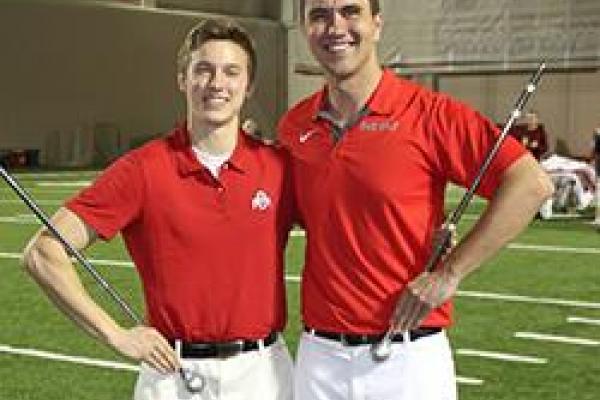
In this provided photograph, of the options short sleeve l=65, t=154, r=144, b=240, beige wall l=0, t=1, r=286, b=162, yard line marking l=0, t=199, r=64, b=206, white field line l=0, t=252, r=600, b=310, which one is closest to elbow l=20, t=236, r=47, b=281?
short sleeve l=65, t=154, r=144, b=240

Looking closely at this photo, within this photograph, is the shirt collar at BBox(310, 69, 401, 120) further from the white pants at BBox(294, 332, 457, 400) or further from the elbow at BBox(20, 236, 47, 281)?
the elbow at BBox(20, 236, 47, 281)

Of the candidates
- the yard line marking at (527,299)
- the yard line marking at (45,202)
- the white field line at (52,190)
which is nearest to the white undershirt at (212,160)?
the yard line marking at (527,299)

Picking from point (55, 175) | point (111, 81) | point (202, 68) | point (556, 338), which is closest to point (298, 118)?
point (202, 68)

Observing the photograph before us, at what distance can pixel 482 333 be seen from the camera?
25.9ft

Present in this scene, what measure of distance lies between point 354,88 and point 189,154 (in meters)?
0.48

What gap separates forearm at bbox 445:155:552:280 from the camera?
109 inches

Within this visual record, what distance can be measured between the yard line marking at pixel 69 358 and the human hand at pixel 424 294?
408 centimetres

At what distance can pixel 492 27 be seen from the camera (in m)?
23.8

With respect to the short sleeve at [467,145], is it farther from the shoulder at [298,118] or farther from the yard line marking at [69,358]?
the yard line marking at [69,358]

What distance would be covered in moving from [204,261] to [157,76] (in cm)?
3182

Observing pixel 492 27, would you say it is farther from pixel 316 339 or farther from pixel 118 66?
pixel 316 339

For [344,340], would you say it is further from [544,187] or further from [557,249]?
[557,249]

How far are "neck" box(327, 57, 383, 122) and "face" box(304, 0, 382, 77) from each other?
0.02 meters

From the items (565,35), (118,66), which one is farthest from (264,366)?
(118,66)
